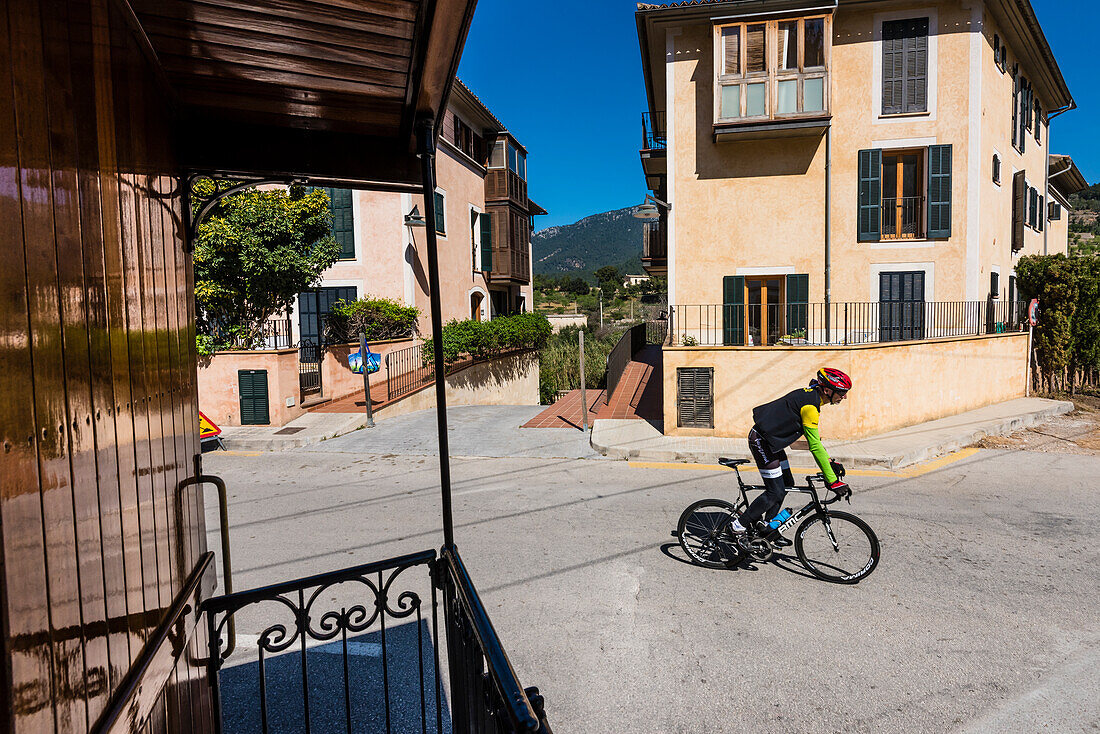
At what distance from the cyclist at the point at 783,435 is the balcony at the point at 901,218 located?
1156 centimetres

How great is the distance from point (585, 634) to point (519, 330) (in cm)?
1995

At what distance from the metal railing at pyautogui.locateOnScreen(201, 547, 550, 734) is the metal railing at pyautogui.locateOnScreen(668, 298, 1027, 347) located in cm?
1027

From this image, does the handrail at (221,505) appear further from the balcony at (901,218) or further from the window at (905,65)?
the window at (905,65)

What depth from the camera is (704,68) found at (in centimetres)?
1492

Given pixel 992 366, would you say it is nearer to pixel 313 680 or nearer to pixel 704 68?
pixel 704 68

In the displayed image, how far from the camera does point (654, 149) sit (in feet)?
64.7

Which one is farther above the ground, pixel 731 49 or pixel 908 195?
pixel 731 49

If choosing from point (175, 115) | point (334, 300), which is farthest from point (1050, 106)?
point (175, 115)

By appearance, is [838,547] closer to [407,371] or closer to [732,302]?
[732,302]

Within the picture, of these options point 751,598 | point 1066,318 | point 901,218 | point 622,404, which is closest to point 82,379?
point 751,598

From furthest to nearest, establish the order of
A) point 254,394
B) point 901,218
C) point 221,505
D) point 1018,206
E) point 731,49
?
point 1018,206
point 901,218
point 731,49
point 254,394
point 221,505

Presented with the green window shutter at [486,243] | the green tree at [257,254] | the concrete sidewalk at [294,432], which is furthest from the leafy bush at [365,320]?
the green window shutter at [486,243]

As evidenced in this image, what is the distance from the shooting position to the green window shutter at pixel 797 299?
14688 millimetres

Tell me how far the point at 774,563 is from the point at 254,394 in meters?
11.2
